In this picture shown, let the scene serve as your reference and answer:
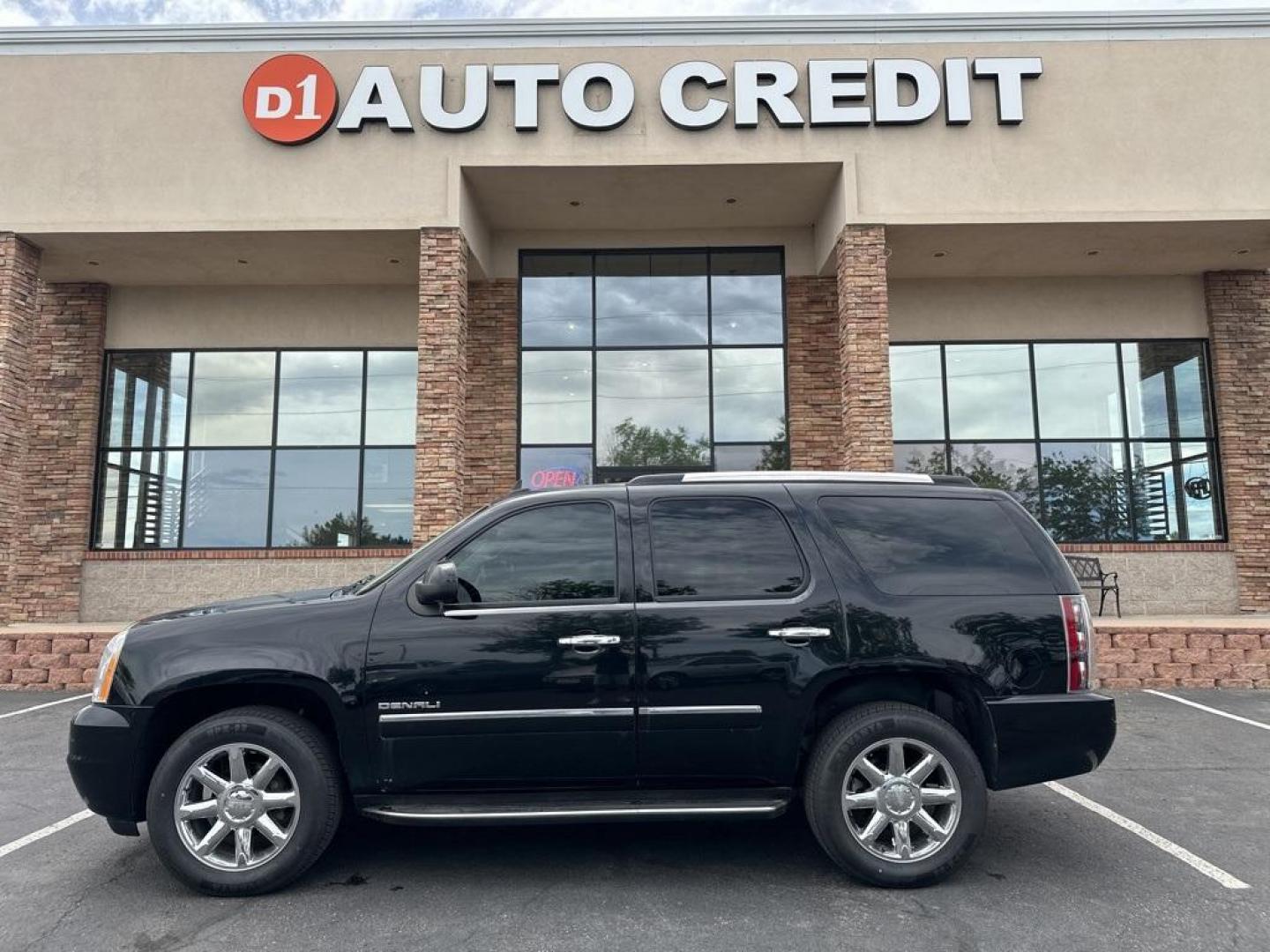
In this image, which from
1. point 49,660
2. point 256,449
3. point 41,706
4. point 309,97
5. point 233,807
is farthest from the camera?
point 256,449

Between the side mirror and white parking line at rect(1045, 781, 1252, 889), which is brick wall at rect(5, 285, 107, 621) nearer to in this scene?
the side mirror

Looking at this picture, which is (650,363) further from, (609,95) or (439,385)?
(609,95)

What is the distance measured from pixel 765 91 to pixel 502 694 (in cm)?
1074

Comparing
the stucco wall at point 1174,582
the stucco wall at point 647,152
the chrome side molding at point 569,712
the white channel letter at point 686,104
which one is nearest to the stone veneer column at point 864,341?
the stucco wall at point 647,152

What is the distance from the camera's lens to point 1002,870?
155 inches

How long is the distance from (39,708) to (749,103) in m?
11.5

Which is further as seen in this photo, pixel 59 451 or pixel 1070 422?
pixel 1070 422

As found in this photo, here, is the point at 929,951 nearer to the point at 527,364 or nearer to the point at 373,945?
the point at 373,945

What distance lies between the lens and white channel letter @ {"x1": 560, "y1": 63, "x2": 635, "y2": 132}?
462 inches

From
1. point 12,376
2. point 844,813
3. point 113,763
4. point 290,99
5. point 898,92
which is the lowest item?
point 844,813

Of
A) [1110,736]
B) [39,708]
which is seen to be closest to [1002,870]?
[1110,736]

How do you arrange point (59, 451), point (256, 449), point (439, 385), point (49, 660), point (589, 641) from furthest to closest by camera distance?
point (256, 449) → point (59, 451) → point (439, 385) → point (49, 660) → point (589, 641)

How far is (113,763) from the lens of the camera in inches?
146

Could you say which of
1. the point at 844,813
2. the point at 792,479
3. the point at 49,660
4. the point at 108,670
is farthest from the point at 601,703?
the point at 49,660
